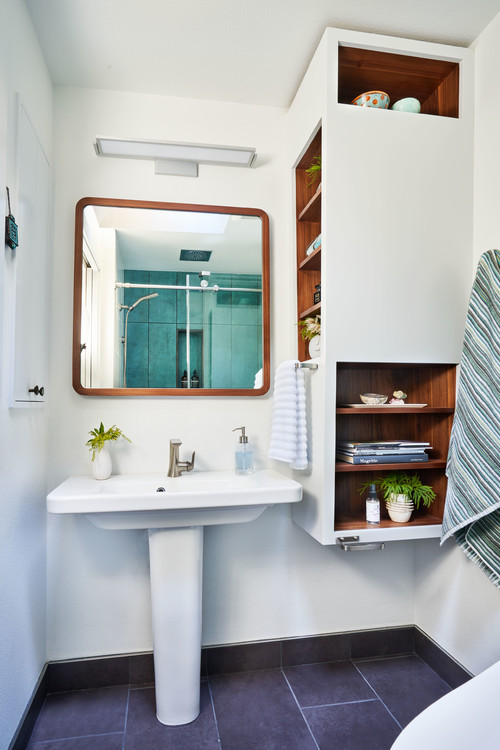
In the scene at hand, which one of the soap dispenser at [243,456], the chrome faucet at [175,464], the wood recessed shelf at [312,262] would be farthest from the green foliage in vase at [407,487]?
the wood recessed shelf at [312,262]

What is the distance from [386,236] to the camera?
6.24 feet

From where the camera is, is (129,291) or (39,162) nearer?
(39,162)

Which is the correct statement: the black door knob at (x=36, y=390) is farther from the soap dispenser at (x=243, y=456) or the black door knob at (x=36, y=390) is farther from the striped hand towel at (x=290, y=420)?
the striped hand towel at (x=290, y=420)

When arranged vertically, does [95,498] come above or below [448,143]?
below

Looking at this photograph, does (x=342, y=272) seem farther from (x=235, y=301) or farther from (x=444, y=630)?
(x=444, y=630)

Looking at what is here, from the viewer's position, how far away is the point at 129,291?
2.15 meters

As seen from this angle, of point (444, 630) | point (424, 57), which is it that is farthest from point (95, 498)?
point (424, 57)

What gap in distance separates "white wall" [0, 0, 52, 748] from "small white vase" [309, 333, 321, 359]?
3.59 ft

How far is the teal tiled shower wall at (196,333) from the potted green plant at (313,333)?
240 millimetres

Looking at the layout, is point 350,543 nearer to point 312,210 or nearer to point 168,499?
point 168,499

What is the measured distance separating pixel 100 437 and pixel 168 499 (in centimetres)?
50

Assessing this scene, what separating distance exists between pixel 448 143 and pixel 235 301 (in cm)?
104

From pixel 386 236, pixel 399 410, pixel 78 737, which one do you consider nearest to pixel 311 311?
pixel 386 236

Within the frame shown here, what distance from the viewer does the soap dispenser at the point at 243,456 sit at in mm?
2129
